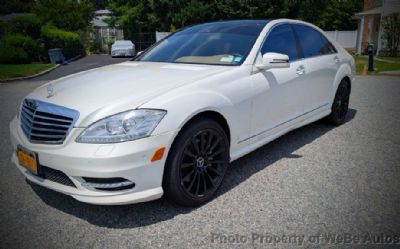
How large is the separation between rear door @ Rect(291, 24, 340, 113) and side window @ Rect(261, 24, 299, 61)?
19 cm

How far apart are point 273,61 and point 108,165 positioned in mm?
1990

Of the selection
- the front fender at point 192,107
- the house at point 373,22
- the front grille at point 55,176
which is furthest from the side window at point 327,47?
the house at point 373,22

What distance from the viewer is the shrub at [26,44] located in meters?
20.6

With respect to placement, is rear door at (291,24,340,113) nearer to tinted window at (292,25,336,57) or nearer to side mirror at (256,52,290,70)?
tinted window at (292,25,336,57)

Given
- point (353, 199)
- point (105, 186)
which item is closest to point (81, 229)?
point (105, 186)

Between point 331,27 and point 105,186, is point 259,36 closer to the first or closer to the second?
point 105,186

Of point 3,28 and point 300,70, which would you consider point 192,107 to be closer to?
point 300,70

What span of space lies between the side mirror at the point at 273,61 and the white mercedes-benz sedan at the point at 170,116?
0.01 m

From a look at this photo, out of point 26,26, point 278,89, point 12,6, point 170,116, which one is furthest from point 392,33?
point 12,6

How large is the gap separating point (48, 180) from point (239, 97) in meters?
1.84

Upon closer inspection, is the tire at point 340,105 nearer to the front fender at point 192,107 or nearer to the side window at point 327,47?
the side window at point 327,47

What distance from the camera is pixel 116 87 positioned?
3105 millimetres

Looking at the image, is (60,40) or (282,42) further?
(60,40)

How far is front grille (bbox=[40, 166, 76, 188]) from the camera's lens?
2.80m
